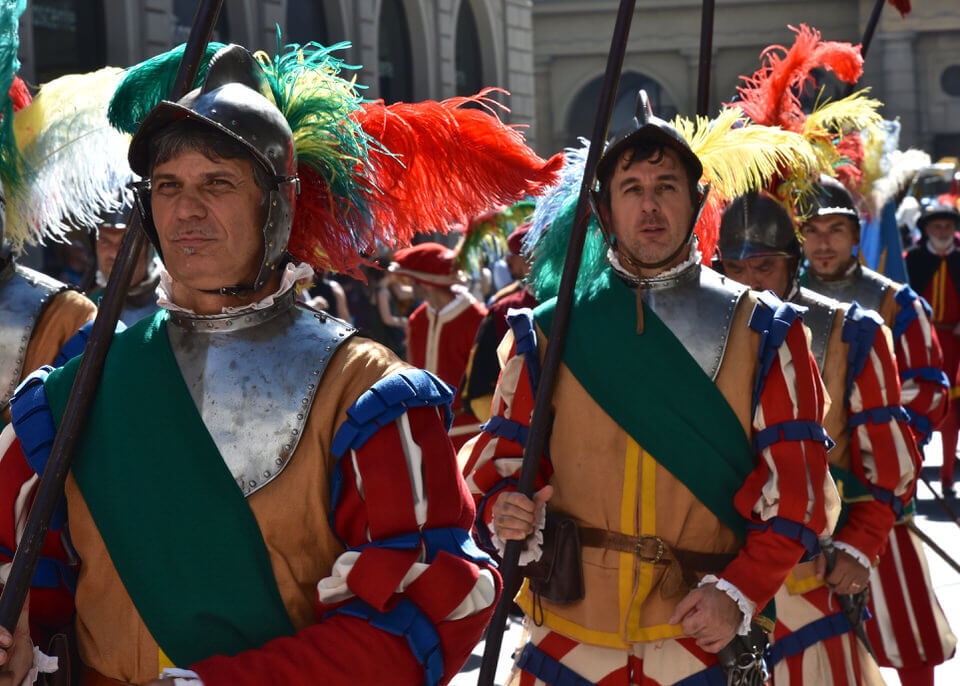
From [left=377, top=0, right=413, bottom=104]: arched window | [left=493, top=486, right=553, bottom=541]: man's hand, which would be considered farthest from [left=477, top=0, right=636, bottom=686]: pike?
[left=377, top=0, right=413, bottom=104]: arched window

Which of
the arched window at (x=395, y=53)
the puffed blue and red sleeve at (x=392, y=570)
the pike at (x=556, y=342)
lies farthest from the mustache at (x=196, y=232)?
the arched window at (x=395, y=53)

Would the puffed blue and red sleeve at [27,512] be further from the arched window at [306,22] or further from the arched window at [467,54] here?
the arched window at [467,54]

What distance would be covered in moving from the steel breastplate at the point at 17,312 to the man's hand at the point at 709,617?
6.39 ft

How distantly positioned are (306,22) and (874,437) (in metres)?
13.0

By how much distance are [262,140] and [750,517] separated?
150 cm

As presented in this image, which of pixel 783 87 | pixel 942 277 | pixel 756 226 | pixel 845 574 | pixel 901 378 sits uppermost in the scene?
pixel 783 87

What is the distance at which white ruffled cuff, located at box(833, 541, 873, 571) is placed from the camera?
3979mm

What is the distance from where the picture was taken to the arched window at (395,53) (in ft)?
58.9

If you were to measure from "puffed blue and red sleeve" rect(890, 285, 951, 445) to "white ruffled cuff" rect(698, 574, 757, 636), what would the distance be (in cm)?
224

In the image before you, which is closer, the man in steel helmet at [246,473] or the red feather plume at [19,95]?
the man in steel helmet at [246,473]

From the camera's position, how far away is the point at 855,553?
13.1ft

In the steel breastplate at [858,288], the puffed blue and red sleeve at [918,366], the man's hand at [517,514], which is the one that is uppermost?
the steel breastplate at [858,288]

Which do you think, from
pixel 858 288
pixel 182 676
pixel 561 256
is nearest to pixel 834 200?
pixel 858 288

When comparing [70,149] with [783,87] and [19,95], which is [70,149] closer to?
[19,95]
